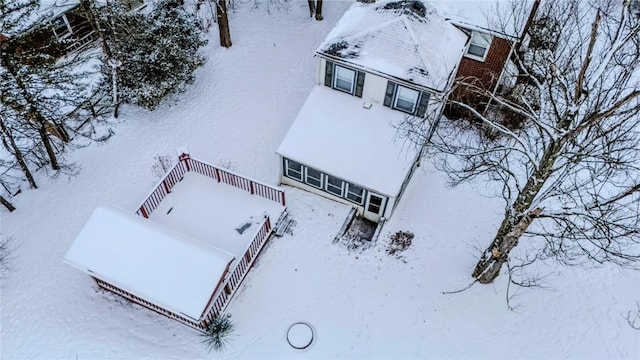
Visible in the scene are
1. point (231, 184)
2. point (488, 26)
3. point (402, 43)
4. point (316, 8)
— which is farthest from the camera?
point (316, 8)

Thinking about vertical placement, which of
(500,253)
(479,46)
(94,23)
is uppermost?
(479,46)

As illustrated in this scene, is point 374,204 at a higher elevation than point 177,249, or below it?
below

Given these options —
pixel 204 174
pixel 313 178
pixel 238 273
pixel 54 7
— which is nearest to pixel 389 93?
pixel 313 178

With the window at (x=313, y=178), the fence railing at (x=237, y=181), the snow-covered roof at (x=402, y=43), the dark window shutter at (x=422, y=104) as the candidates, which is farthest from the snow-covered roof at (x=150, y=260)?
the dark window shutter at (x=422, y=104)

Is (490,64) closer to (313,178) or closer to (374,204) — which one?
(374,204)

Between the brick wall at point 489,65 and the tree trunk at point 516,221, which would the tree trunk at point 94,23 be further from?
the tree trunk at point 516,221

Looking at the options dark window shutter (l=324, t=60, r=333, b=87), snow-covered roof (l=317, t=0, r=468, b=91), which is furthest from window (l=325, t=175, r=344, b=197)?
snow-covered roof (l=317, t=0, r=468, b=91)

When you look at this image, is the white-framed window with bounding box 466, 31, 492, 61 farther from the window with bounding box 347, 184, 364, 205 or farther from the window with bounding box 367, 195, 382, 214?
the window with bounding box 347, 184, 364, 205
